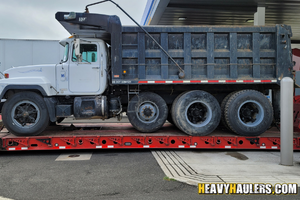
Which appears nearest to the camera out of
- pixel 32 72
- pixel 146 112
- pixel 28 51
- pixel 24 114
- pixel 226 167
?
pixel 226 167

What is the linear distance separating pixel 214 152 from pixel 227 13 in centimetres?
786

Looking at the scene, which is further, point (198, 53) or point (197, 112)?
point (197, 112)

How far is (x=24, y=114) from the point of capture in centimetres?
602

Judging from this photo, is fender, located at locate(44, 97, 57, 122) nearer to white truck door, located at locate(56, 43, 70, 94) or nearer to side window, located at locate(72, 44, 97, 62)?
white truck door, located at locate(56, 43, 70, 94)

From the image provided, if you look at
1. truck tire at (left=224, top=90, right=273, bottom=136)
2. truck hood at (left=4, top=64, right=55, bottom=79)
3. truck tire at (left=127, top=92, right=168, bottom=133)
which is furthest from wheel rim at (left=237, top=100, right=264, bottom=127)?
truck hood at (left=4, top=64, right=55, bottom=79)

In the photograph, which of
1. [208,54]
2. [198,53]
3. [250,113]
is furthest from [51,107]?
[250,113]

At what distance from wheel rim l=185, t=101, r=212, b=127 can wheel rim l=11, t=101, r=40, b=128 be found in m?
3.92

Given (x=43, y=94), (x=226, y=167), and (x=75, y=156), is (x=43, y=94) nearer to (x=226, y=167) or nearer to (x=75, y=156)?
(x=75, y=156)

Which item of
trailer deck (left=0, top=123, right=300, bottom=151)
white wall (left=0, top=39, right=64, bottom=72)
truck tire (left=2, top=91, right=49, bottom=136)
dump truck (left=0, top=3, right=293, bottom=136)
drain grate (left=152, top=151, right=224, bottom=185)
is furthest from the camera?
white wall (left=0, top=39, right=64, bottom=72)

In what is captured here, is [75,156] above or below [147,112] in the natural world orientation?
below

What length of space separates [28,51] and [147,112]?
31.3 ft

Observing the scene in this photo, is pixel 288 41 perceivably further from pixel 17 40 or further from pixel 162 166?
pixel 17 40

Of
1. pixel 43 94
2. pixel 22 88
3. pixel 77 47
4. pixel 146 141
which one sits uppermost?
pixel 77 47

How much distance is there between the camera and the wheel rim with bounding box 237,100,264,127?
639cm
